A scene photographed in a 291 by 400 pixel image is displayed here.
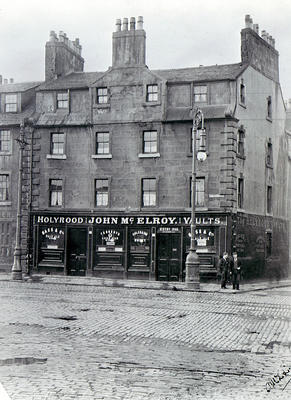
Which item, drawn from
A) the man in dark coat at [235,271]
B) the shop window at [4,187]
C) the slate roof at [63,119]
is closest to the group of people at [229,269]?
the man in dark coat at [235,271]

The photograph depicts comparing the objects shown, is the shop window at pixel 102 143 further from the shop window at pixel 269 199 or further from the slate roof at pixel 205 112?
the shop window at pixel 269 199

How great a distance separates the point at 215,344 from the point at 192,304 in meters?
6.88

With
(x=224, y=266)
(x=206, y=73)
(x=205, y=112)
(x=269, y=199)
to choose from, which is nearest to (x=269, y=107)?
(x=269, y=199)

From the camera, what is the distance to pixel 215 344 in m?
11.3

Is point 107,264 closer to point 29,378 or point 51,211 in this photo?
point 51,211

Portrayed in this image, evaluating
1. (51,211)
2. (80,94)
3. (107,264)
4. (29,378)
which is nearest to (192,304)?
(29,378)

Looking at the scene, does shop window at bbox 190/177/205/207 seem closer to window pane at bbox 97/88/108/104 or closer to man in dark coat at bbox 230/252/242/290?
man in dark coat at bbox 230/252/242/290

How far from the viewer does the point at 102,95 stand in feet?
104

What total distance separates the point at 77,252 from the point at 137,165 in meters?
5.61

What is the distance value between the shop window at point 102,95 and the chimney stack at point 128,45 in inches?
55.4

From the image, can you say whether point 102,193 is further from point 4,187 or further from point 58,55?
point 58,55

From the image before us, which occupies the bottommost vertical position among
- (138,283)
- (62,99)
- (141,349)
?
(138,283)

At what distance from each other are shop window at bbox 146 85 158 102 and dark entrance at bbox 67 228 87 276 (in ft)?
25.3

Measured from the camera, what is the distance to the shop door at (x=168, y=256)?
29.5m
